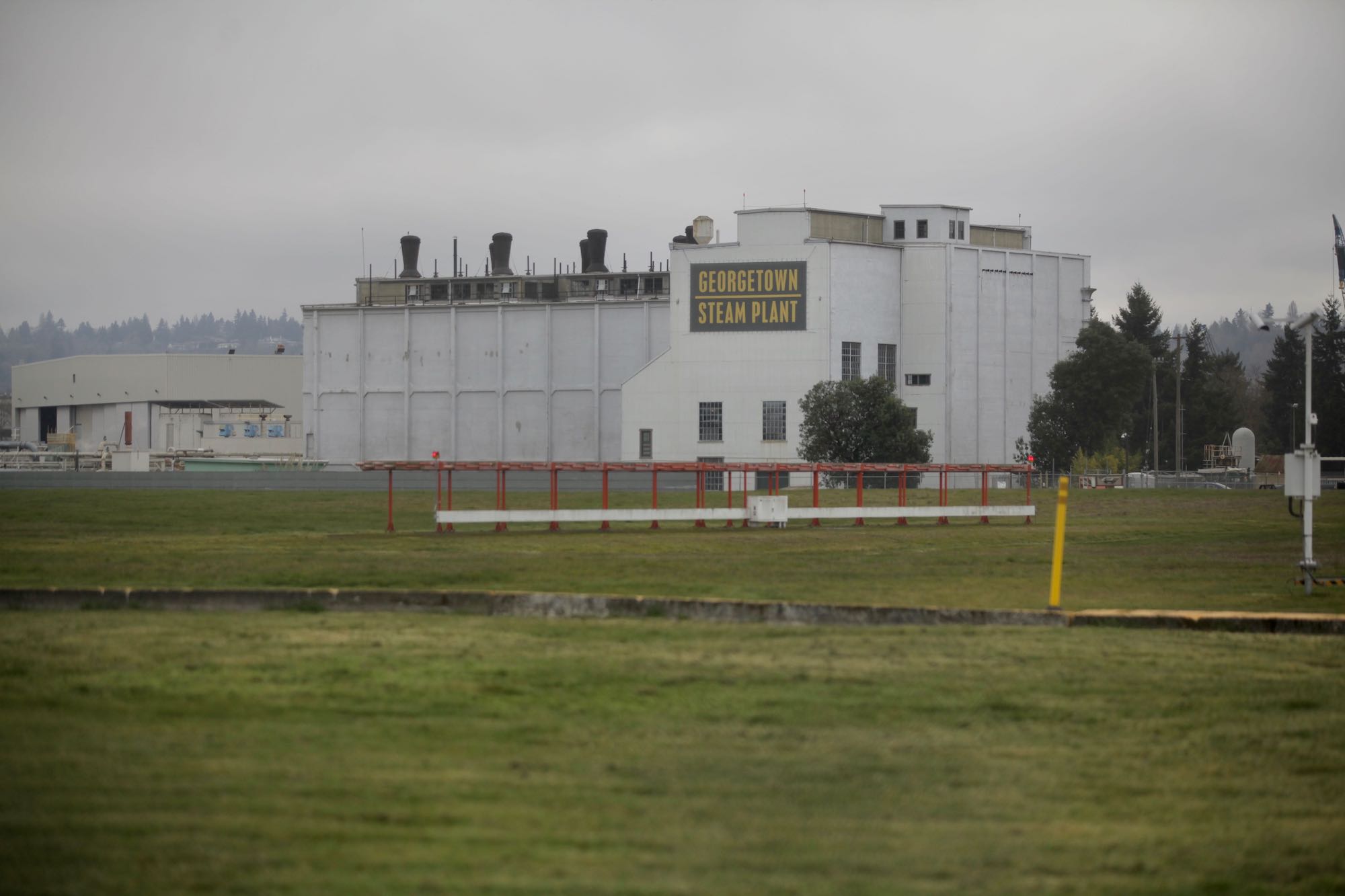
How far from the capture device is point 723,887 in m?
6.67

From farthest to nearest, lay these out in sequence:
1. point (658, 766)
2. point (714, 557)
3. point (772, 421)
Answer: point (772, 421) < point (714, 557) < point (658, 766)

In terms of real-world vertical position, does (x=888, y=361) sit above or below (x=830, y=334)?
below

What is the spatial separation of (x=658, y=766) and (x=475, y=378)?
9816 cm

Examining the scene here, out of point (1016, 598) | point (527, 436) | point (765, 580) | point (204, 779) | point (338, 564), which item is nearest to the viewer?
point (204, 779)

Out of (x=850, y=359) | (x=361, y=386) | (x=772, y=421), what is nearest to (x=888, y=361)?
(x=850, y=359)

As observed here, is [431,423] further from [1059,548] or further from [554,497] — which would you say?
[1059,548]

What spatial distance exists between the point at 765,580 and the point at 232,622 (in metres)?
8.19

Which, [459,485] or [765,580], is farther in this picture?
[459,485]

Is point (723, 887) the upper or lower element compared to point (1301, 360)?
lower

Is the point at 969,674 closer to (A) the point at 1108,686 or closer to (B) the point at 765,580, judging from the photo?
(A) the point at 1108,686

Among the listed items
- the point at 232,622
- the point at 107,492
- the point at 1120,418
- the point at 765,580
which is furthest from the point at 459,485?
the point at 232,622

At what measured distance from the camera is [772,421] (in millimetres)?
89562

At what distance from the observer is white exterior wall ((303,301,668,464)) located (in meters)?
104

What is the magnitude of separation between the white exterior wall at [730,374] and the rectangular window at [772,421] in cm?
27
